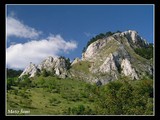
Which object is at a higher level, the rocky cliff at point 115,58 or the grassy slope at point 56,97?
the rocky cliff at point 115,58

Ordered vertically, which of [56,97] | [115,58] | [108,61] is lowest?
[56,97]

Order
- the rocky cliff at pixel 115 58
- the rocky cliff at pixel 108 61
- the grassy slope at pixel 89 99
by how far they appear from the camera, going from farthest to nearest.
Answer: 1. the rocky cliff at pixel 115 58
2. the rocky cliff at pixel 108 61
3. the grassy slope at pixel 89 99

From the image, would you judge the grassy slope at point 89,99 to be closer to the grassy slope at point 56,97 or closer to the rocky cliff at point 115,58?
the grassy slope at point 56,97

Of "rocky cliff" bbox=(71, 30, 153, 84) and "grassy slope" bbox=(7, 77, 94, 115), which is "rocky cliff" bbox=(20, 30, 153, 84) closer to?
"rocky cliff" bbox=(71, 30, 153, 84)

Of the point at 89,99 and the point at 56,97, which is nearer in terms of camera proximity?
the point at 56,97

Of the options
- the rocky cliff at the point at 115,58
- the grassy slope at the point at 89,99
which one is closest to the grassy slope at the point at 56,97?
the grassy slope at the point at 89,99

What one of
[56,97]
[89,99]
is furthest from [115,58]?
[56,97]


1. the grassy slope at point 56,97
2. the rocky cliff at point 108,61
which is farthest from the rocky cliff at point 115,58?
the grassy slope at point 56,97

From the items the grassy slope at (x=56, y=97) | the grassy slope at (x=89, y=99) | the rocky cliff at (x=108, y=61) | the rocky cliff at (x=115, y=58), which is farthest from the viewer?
the rocky cliff at (x=115, y=58)

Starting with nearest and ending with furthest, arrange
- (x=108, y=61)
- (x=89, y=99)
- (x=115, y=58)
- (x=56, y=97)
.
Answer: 1. (x=56, y=97)
2. (x=89, y=99)
3. (x=115, y=58)
4. (x=108, y=61)

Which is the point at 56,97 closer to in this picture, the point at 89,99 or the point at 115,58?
the point at 89,99

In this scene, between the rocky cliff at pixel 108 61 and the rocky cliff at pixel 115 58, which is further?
the rocky cliff at pixel 115 58
